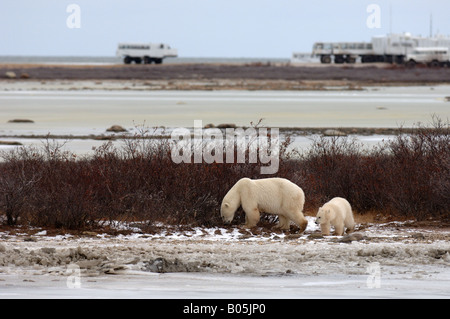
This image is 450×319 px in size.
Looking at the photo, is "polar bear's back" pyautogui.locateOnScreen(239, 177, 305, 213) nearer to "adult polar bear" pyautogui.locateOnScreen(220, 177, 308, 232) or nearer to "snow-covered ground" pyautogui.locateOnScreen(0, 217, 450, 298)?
"adult polar bear" pyautogui.locateOnScreen(220, 177, 308, 232)

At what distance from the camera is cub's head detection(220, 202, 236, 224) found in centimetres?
1139

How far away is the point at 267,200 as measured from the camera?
1120 centimetres

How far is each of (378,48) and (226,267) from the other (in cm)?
10454

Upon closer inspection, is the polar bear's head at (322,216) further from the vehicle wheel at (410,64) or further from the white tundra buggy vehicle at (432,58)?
the white tundra buggy vehicle at (432,58)

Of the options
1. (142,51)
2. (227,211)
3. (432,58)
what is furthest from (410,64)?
(227,211)

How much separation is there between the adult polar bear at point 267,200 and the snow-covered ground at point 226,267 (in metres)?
0.49

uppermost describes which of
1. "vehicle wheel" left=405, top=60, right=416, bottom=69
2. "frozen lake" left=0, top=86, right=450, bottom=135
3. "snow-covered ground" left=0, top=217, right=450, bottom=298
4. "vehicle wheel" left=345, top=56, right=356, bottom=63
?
"vehicle wheel" left=345, top=56, right=356, bottom=63

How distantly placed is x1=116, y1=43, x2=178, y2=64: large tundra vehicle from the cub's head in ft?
317

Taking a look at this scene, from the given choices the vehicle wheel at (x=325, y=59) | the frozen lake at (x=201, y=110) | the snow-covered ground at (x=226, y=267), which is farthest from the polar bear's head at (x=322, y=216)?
the vehicle wheel at (x=325, y=59)

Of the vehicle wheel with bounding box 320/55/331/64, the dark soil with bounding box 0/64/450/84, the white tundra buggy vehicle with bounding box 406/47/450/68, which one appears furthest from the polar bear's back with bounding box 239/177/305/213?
the vehicle wheel with bounding box 320/55/331/64

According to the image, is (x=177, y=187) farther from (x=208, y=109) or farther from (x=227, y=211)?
(x=208, y=109)

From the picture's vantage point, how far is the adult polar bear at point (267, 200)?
1114 cm

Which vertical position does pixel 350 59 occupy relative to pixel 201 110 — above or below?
above
